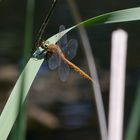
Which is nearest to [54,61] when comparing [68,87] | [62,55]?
[62,55]

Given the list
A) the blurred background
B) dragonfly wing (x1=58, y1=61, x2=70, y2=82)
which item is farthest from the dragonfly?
the blurred background

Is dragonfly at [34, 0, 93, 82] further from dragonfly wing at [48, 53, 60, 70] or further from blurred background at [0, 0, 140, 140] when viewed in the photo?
blurred background at [0, 0, 140, 140]

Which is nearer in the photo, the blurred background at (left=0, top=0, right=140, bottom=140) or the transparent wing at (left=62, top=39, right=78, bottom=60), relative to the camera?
the transparent wing at (left=62, top=39, right=78, bottom=60)

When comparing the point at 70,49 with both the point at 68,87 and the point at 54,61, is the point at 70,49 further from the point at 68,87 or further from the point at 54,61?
the point at 68,87

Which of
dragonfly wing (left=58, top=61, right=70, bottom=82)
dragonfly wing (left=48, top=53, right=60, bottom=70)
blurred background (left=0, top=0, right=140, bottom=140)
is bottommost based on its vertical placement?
blurred background (left=0, top=0, right=140, bottom=140)

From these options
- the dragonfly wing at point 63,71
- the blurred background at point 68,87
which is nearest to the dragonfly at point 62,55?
the dragonfly wing at point 63,71

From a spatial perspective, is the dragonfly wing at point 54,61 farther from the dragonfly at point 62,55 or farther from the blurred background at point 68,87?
the blurred background at point 68,87
